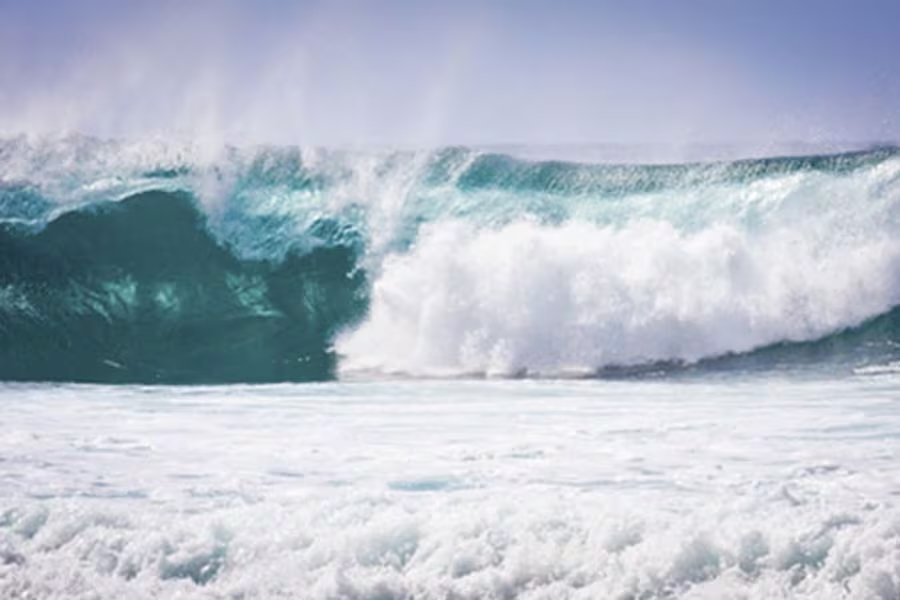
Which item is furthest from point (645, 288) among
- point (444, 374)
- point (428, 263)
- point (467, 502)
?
point (467, 502)

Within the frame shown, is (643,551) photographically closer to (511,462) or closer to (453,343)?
(511,462)

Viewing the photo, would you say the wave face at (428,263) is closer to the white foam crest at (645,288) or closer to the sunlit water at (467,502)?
the white foam crest at (645,288)

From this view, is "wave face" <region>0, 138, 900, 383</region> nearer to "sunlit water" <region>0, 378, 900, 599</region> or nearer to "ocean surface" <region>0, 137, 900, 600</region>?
"ocean surface" <region>0, 137, 900, 600</region>

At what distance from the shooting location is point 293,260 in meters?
14.8

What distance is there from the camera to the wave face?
11719 millimetres

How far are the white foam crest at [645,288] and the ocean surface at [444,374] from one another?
37mm

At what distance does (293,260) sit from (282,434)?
6.89 meters

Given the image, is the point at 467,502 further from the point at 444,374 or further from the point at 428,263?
the point at 428,263

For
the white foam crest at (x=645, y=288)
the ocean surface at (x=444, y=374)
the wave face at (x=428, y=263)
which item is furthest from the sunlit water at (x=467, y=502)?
the wave face at (x=428, y=263)

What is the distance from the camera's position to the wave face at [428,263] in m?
11.7

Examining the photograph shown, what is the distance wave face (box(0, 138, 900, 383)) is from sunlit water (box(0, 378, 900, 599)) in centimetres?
271

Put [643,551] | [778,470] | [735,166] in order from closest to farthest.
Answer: [643,551], [778,470], [735,166]

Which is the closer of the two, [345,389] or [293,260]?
[345,389]

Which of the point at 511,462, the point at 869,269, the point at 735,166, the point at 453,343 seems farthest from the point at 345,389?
the point at 735,166
